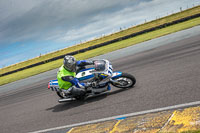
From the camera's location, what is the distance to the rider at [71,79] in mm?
7356

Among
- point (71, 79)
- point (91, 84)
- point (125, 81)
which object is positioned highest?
point (71, 79)

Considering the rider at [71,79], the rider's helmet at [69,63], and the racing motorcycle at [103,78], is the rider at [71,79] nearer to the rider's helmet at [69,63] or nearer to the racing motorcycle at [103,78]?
the rider's helmet at [69,63]

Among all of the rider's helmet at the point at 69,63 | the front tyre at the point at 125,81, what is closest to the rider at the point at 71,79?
the rider's helmet at the point at 69,63

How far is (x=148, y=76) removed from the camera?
8422 mm

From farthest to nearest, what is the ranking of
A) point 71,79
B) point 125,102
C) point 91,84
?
point 91,84 < point 71,79 < point 125,102

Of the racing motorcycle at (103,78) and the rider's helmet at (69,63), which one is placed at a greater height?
the rider's helmet at (69,63)

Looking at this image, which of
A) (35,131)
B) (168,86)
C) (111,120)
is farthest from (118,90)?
(35,131)

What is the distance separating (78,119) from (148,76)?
3563 mm

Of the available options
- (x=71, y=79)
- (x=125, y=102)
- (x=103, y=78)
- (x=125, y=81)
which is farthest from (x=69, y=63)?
(x=125, y=102)

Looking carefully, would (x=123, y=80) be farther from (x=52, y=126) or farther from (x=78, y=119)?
(x=52, y=126)

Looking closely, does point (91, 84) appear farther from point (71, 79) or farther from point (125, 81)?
point (125, 81)

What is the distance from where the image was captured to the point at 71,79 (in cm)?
734

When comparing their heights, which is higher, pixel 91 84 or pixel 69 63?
→ pixel 69 63

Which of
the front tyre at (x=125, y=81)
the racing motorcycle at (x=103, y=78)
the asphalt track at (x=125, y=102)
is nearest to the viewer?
the asphalt track at (x=125, y=102)
